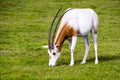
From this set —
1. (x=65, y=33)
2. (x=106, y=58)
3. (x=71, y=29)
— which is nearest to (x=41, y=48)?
(x=106, y=58)

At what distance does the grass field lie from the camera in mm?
15195

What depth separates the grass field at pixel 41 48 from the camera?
1520cm

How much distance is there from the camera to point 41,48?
2123 centimetres

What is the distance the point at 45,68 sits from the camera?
628 inches

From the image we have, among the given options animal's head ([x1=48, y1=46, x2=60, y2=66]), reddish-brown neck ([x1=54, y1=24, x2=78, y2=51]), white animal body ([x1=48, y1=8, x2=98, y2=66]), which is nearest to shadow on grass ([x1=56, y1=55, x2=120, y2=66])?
animal's head ([x1=48, y1=46, x2=60, y2=66])

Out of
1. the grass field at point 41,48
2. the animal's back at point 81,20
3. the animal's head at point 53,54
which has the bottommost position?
the grass field at point 41,48

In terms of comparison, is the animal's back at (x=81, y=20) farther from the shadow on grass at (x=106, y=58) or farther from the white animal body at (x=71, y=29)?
the shadow on grass at (x=106, y=58)

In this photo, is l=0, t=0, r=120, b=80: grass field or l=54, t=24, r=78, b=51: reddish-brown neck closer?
l=0, t=0, r=120, b=80: grass field

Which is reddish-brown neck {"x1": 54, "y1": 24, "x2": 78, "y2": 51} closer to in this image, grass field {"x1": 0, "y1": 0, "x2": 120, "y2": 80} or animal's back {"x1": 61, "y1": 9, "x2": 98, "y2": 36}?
animal's back {"x1": 61, "y1": 9, "x2": 98, "y2": 36}

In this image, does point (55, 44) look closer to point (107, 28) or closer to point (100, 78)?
point (100, 78)

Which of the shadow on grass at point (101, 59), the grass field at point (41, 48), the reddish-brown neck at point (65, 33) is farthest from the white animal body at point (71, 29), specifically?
the shadow on grass at point (101, 59)

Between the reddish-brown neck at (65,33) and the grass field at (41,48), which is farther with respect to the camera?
the reddish-brown neck at (65,33)

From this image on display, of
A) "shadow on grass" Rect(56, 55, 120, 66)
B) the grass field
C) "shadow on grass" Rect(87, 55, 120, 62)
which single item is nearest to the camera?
the grass field

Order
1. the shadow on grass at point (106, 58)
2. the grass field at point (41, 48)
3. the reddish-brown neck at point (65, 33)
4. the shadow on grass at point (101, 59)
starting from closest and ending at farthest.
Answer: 1. the grass field at point (41, 48)
2. the reddish-brown neck at point (65, 33)
3. the shadow on grass at point (101, 59)
4. the shadow on grass at point (106, 58)
